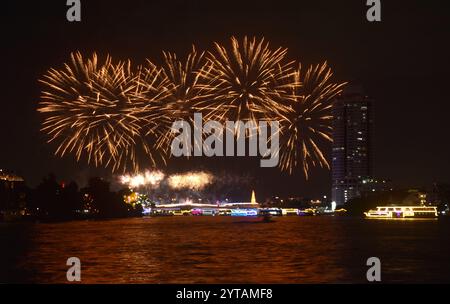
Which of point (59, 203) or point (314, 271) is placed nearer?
point (314, 271)
